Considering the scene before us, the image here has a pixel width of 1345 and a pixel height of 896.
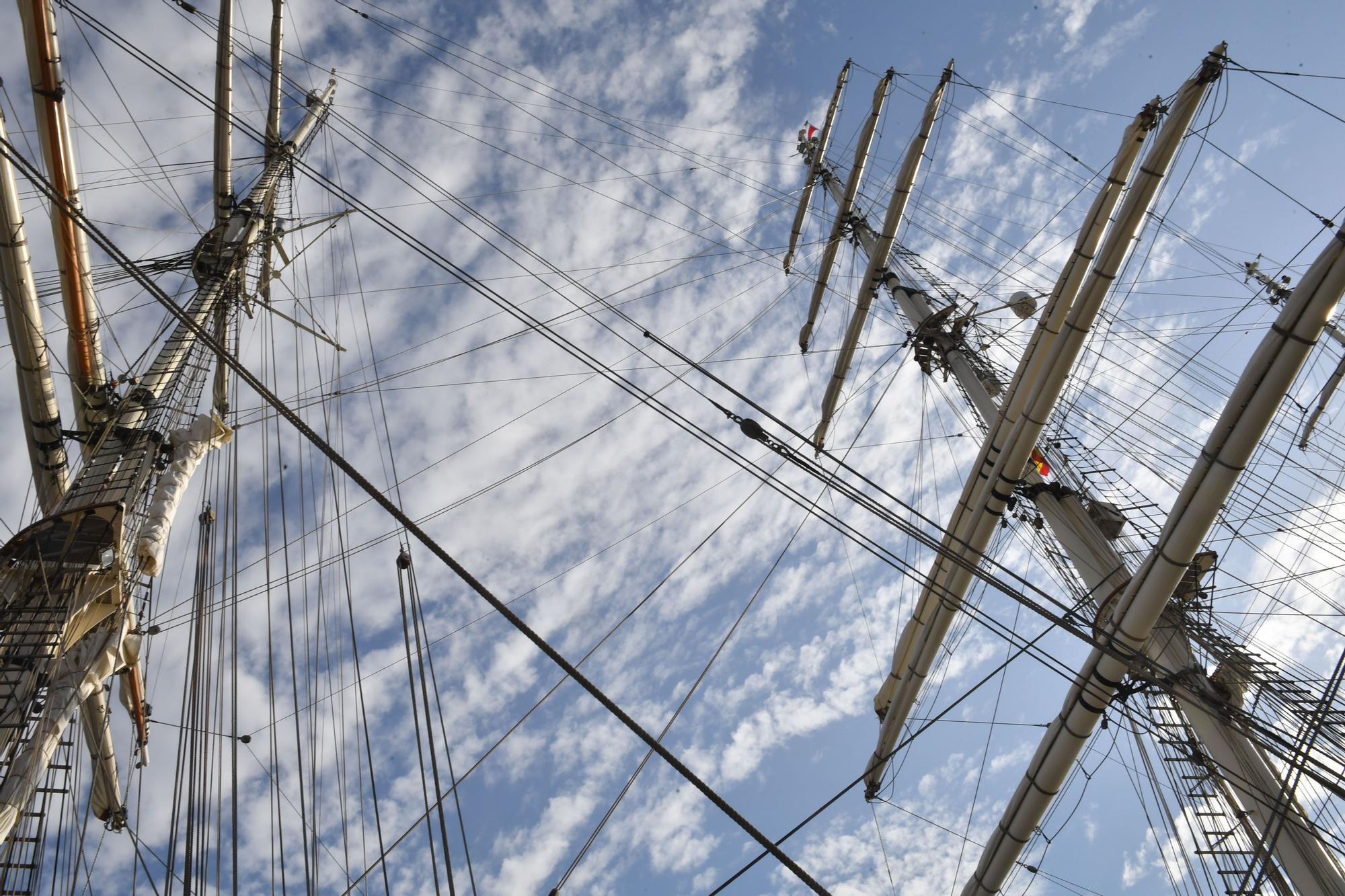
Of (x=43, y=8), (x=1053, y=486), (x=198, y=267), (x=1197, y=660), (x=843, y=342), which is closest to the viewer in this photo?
(x=43, y=8)

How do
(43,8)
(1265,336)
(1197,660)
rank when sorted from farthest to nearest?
(1197,660), (43,8), (1265,336)

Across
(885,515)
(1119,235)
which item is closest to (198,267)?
(885,515)

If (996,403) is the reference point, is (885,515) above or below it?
below

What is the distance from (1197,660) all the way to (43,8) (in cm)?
1569

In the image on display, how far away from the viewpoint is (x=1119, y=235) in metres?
10.0

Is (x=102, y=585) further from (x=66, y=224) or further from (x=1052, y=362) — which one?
(x=1052, y=362)

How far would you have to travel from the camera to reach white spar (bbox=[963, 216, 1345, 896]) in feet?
20.6

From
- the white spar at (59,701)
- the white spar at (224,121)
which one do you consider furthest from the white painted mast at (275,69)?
the white spar at (59,701)

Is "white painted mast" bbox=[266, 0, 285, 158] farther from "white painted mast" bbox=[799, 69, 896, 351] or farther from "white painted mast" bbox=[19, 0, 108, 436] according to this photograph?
"white painted mast" bbox=[799, 69, 896, 351]

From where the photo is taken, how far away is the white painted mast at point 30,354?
8.12m

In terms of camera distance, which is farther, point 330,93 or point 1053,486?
point 330,93

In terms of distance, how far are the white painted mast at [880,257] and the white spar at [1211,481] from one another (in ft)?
27.3

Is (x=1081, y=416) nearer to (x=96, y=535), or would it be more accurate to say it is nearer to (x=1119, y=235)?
(x=1119, y=235)

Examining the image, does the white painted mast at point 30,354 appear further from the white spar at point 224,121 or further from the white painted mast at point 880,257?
the white painted mast at point 880,257
